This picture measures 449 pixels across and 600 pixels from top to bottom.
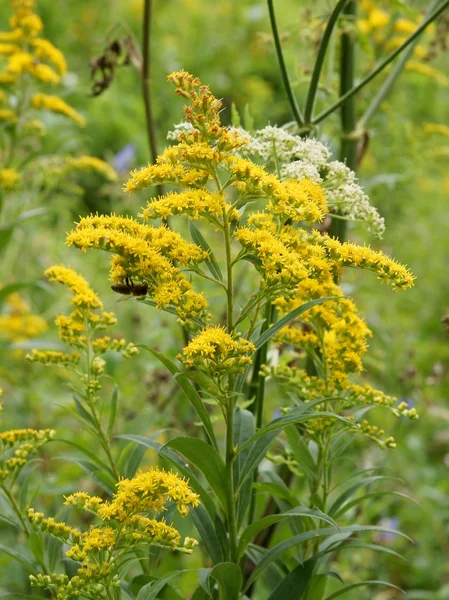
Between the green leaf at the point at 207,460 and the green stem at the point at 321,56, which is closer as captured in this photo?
the green leaf at the point at 207,460

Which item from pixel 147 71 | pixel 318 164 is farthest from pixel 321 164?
pixel 147 71

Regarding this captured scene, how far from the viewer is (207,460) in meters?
1.49

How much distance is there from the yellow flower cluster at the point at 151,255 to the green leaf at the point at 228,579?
1.47 feet

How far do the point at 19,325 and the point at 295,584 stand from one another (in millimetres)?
2155

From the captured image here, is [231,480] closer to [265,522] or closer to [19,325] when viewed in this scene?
[265,522]

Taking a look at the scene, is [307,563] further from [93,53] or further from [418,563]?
[93,53]

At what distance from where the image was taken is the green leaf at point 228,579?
1.46 metres

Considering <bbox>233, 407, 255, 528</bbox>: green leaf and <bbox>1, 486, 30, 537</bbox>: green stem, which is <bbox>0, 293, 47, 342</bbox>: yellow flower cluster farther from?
<bbox>233, 407, 255, 528</bbox>: green leaf

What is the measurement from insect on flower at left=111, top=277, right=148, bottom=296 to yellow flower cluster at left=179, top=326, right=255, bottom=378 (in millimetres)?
272

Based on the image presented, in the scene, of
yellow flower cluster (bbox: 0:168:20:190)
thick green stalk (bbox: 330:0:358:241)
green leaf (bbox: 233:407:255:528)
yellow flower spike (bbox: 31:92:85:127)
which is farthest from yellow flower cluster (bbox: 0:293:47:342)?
green leaf (bbox: 233:407:255:528)

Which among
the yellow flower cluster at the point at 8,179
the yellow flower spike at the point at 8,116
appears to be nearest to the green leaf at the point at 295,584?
the yellow flower cluster at the point at 8,179

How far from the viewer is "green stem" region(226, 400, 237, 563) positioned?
1.51 m

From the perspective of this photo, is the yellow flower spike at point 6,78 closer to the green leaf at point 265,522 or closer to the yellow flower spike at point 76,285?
the yellow flower spike at point 76,285

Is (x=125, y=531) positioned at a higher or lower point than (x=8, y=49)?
lower
